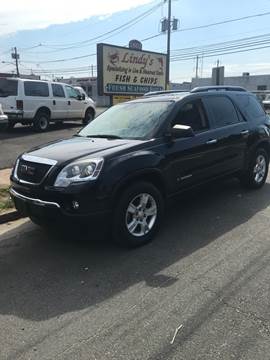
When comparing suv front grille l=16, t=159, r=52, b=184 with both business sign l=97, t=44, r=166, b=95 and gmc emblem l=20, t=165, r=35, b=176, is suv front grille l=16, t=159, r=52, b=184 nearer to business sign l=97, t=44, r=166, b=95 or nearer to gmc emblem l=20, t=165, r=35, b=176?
gmc emblem l=20, t=165, r=35, b=176

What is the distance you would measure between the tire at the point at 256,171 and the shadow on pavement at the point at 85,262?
1.14 metres

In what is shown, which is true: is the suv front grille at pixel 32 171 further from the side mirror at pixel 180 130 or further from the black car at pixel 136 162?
the side mirror at pixel 180 130

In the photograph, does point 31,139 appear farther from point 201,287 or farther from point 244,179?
point 201,287

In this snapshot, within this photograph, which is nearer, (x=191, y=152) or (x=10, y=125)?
(x=191, y=152)

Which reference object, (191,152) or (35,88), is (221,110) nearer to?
(191,152)

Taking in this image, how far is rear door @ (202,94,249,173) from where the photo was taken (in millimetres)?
5902

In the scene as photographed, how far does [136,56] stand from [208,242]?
11622 mm

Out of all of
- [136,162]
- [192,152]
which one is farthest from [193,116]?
[136,162]

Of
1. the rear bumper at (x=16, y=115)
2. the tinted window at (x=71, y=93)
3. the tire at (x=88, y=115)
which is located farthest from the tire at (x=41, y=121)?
the tire at (x=88, y=115)

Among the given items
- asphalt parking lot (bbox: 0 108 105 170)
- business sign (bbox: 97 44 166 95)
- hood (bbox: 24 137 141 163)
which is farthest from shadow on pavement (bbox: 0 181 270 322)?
business sign (bbox: 97 44 166 95)

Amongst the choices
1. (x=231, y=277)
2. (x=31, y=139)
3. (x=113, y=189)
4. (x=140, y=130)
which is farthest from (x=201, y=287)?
(x=31, y=139)

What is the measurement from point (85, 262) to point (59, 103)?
13566mm

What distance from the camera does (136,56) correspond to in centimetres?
1498

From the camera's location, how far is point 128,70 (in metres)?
14.7
